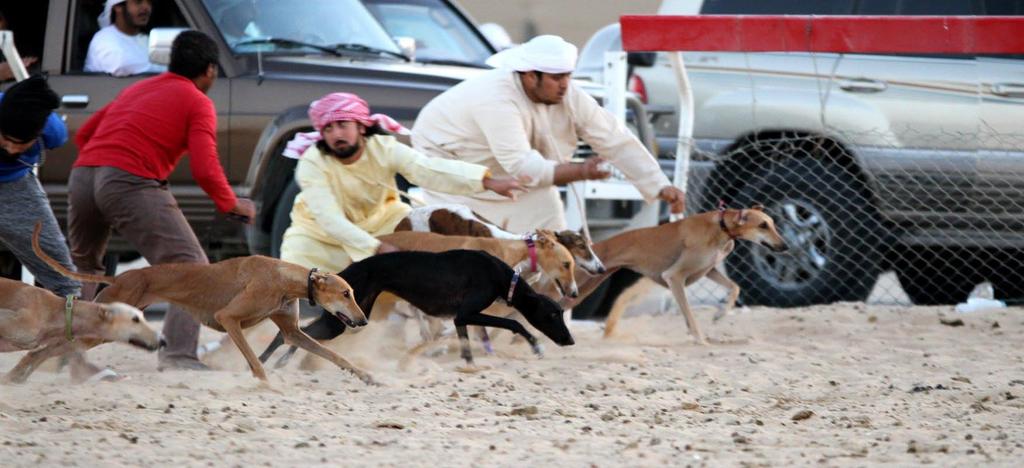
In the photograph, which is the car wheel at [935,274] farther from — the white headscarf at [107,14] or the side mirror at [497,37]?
the white headscarf at [107,14]

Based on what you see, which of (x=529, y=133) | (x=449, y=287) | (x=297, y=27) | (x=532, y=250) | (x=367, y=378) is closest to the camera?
(x=367, y=378)

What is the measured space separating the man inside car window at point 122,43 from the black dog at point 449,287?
2996 millimetres

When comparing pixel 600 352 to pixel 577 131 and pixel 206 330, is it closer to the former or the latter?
pixel 577 131

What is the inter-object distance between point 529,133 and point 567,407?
265 cm

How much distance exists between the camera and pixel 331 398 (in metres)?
6.61

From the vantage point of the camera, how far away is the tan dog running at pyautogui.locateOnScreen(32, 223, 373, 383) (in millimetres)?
6949

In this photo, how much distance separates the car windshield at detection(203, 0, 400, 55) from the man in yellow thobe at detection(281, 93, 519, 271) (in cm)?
186

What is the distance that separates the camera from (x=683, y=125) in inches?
388

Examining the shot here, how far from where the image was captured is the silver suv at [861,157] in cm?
951

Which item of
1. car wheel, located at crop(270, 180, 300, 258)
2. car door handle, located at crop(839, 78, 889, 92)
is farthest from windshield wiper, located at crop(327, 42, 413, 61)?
car door handle, located at crop(839, 78, 889, 92)

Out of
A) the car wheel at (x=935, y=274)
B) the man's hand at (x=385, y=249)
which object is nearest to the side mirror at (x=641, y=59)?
the car wheel at (x=935, y=274)

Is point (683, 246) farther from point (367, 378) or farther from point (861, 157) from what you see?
point (367, 378)

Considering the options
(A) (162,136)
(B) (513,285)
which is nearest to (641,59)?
(B) (513,285)

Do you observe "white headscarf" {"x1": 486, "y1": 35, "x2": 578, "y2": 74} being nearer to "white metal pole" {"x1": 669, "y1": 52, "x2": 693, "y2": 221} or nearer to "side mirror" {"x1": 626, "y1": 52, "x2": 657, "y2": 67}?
"white metal pole" {"x1": 669, "y1": 52, "x2": 693, "y2": 221}
